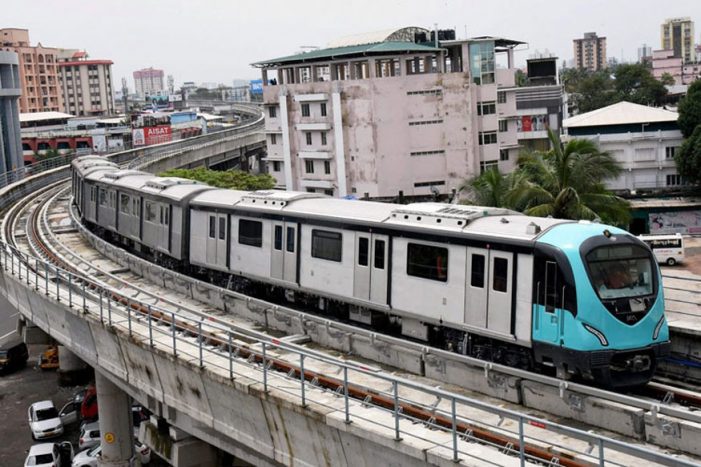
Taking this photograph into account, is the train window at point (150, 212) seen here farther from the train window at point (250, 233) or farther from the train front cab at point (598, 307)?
the train front cab at point (598, 307)

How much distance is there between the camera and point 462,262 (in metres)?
14.6

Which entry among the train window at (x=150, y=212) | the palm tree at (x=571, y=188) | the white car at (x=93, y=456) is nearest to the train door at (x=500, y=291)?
the palm tree at (x=571, y=188)

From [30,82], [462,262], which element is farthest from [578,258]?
[30,82]

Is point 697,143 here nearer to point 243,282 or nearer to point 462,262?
point 243,282

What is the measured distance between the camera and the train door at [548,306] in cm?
1273

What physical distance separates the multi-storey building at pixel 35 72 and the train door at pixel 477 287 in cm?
12464

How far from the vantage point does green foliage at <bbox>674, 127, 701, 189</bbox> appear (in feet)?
142

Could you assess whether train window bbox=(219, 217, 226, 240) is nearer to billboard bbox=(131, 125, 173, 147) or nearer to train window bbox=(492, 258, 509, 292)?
train window bbox=(492, 258, 509, 292)

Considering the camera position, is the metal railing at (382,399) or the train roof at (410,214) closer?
the metal railing at (382,399)

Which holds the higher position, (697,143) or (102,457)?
(697,143)

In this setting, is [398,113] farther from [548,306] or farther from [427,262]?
[548,306]

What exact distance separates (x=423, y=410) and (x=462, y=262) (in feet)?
10.5

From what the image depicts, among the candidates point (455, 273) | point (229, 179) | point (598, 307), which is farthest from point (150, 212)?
point (229, 179)

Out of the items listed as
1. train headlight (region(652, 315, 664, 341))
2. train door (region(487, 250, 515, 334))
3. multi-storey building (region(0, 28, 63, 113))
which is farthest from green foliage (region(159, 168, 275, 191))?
multi-storey building (region(0, 28, 63, 113))
